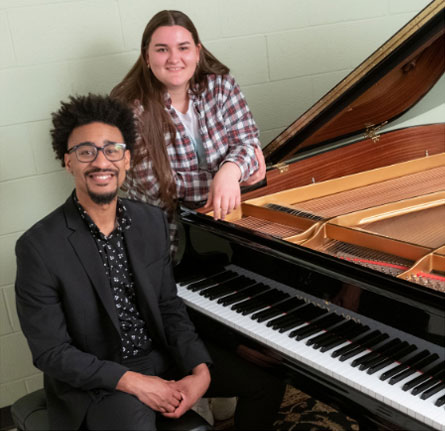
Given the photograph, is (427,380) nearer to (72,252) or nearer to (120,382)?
(120,382)

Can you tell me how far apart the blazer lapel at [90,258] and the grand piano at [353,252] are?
0.33 meters

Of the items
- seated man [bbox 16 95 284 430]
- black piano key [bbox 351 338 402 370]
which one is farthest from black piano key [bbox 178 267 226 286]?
black piano key [bbox 351 338 402 370]

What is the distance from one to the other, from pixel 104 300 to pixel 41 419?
405 mm

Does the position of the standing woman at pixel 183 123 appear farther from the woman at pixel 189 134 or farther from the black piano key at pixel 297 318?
the black piano key at pixel 297 318

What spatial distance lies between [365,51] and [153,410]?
2.32m

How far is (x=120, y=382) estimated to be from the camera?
1.83m

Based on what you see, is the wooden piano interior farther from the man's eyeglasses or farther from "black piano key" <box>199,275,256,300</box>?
the man's eyeglasses

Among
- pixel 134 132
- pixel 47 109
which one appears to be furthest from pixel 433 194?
pixel 47 109

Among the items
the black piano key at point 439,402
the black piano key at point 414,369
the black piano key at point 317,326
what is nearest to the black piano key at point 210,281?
the black piano key at point 317,326

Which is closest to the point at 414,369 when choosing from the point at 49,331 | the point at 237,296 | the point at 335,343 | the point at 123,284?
the point at 335,343

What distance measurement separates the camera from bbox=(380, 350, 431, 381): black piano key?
1576 millimetres

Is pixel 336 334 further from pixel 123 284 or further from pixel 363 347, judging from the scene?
pixel 123 284

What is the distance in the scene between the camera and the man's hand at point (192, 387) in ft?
6.05

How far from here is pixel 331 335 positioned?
1.79 metres
